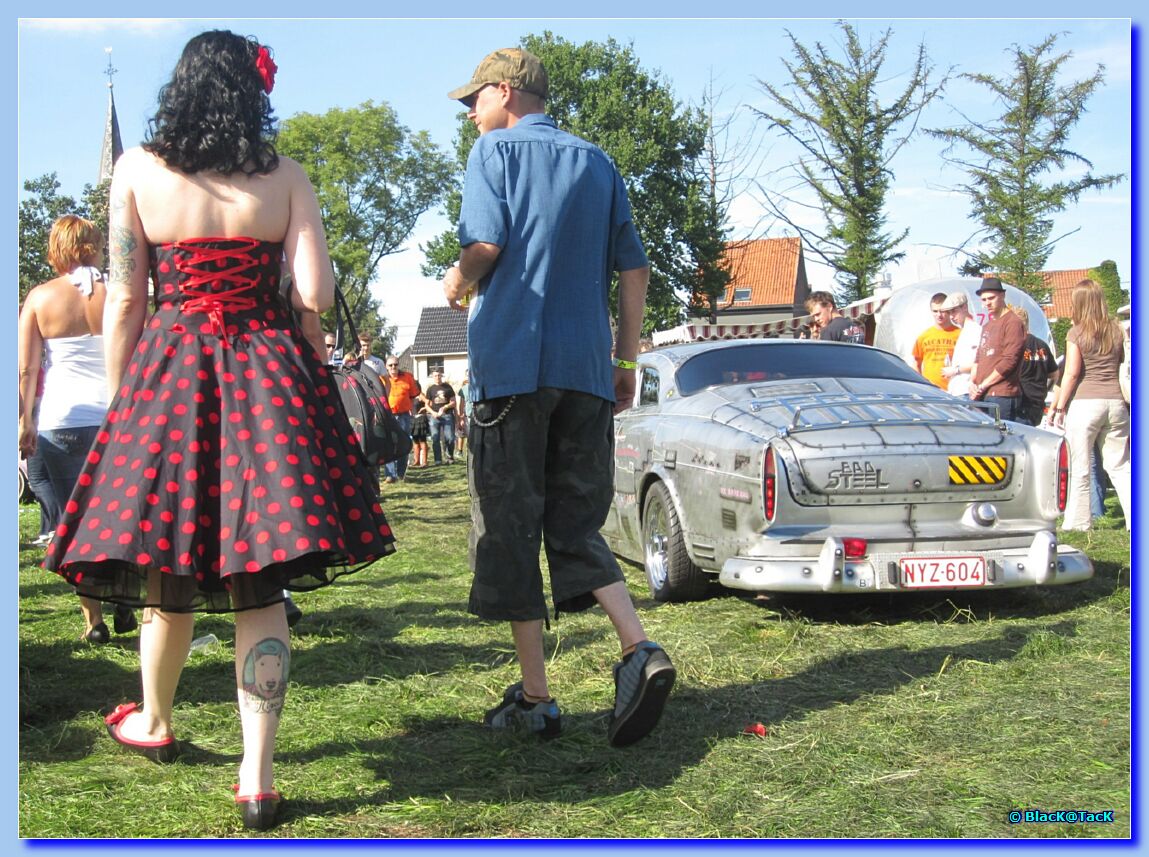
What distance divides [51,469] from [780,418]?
3.45m

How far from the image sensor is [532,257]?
369 centimetres

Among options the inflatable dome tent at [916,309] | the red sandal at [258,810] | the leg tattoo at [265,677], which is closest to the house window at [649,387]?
the leg tattoo at [265,677]

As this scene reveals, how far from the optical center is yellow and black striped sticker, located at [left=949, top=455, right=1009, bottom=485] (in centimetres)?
557

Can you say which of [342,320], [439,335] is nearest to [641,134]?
[439,335]

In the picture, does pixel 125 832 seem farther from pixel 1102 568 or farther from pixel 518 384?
pixel 1102 568

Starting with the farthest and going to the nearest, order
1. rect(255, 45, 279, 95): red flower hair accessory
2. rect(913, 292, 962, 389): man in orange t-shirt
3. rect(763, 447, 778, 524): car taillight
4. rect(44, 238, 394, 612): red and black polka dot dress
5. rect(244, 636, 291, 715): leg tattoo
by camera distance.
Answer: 1. rect(913, 292, 962, 389): man in orange t-shirt
2. rect(763, 447, 778, 524): car taillight
3. rect(255, 45, 279, 95): red flower hair accessory
4. rect(244, 636, 291, 715): leg tattoo
5. rect(44, 238, 394, 612): red and black polka dot dress

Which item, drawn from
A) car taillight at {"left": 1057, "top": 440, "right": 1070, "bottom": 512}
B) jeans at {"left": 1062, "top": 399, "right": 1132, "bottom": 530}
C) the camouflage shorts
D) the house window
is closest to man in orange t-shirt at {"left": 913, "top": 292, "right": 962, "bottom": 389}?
jeans at {"left": 1062, "top": 399, "right": 1132, "bottom": 530}

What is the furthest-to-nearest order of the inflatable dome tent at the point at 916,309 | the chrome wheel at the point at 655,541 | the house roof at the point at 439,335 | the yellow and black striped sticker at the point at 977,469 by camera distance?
the house roof at the point at 439,335 → the inflatable dome tent at the point at 916,309 → the chrome wheel at the point at 655,541 → the yellow and black striped sticker at the point at 977,469

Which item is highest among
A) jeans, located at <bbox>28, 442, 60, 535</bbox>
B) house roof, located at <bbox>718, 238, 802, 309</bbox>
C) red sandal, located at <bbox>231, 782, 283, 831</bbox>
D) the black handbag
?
house roof, located at <bbox>718, 238, 802, 309</bbox>

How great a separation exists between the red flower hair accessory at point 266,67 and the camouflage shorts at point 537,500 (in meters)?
1.15

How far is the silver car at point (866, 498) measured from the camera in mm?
5422

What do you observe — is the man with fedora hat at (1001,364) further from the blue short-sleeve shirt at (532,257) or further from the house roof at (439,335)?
the house roof at (439,335)

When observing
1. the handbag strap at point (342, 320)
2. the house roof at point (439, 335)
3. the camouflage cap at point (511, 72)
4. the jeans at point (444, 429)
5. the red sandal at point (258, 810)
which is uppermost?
the house roof at point (439, 335)

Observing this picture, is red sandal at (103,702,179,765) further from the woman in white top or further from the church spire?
the church spire
